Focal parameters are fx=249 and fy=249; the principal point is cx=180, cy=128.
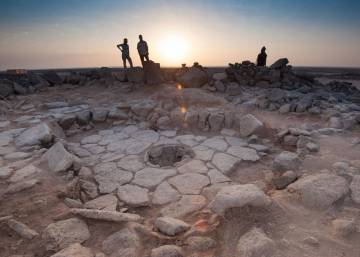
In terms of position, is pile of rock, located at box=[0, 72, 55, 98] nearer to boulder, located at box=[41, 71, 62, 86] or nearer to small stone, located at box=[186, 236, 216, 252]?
boulder, located at box=[41, 71, 62, 86]

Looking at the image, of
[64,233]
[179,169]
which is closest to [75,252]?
[64,233]

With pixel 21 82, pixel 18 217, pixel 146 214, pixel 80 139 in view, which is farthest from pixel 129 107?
pixel 21 82

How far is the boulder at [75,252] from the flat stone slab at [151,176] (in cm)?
179

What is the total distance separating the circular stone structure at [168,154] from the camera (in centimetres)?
525

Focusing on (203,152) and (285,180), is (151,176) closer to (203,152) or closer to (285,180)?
(203,152)

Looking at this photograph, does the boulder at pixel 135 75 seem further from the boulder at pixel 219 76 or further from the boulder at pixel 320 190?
the boulder at pixel 320 190

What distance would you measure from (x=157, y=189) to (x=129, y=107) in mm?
3678

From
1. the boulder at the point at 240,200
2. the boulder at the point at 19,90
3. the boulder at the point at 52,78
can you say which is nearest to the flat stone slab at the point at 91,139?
the boulder at the point at 240,200

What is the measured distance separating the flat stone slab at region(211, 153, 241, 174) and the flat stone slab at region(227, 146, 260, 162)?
150mm

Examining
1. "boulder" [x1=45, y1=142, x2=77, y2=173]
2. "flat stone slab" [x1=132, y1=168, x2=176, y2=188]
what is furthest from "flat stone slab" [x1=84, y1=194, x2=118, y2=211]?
"boulder" [x1=45, y1=142, x2=77, y2=173]

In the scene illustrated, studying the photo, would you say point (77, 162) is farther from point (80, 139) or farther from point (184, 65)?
point (184, 65)

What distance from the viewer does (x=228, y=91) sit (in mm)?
8406

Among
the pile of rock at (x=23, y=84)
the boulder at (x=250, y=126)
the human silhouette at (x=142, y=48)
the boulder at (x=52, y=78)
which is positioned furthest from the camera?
the boulder at (x=52, y=78)

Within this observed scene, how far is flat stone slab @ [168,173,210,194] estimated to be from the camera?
13.0ft
